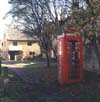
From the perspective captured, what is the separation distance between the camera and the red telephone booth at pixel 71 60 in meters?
20.2

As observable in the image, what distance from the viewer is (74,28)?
17844 mm

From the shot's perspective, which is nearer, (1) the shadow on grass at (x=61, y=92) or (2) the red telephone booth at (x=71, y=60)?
(1) the shadow on grass at (x=61, y=92)

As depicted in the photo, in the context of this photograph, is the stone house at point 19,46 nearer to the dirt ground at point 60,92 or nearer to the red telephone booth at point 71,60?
the dirt ground at point 60,92

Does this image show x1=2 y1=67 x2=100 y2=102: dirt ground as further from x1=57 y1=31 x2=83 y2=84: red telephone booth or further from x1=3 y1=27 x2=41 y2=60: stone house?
x1=3 y1=27 x2=41 y2=60: stone house

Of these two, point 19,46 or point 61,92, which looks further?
point 19,46

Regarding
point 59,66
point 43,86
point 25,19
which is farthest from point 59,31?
point 25,19

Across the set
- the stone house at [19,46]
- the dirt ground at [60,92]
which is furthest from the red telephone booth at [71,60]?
the stone house at [19,46]

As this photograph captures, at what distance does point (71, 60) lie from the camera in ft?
67.5

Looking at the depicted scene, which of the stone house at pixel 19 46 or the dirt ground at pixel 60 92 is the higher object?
the stone house at pixel 19 46

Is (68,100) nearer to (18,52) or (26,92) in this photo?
(26,92)

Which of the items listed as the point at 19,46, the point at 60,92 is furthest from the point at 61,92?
the point at 19,46

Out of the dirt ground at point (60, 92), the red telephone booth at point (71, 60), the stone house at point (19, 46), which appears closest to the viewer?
the dirt ground at point (60, 92)

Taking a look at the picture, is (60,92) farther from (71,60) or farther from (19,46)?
(19,46)

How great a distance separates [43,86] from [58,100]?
16.7 feet
